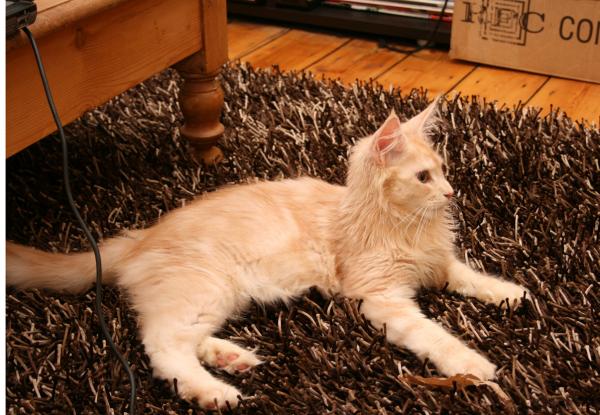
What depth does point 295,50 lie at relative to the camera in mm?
2756

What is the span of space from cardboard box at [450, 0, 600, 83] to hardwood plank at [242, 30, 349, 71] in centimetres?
48

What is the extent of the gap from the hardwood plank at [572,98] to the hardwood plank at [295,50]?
0.79 metres

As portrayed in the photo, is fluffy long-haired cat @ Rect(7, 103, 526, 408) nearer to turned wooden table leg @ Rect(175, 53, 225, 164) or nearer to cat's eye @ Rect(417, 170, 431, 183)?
cat's eye @ Rect(417, 170, 431, 183)

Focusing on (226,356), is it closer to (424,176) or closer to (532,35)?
(424,176)

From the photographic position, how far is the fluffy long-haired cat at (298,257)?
1219mm

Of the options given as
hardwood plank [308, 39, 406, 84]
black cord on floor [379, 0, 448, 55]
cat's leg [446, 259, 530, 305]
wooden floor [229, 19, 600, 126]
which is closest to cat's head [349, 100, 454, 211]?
cat's leg [446, 259, 530, 305]

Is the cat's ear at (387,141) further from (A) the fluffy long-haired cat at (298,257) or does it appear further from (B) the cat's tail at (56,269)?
(B) the cat's tail at (56,269)

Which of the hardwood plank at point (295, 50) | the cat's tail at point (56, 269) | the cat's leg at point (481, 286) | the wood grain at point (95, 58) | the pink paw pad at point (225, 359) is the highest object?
the wood grain at point (95, 58)

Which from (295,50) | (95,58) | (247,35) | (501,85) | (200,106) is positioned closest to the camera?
(95,58)

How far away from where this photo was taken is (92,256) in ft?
4.42

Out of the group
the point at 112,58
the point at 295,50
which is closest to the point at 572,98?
the point at 295,50

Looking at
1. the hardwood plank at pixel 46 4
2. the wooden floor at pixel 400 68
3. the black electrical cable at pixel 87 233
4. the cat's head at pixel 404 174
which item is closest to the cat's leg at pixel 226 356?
the black electrical cable at pixel 87 233

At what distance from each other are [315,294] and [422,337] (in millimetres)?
235

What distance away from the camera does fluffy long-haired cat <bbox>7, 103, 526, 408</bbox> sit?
1219 millimetres
